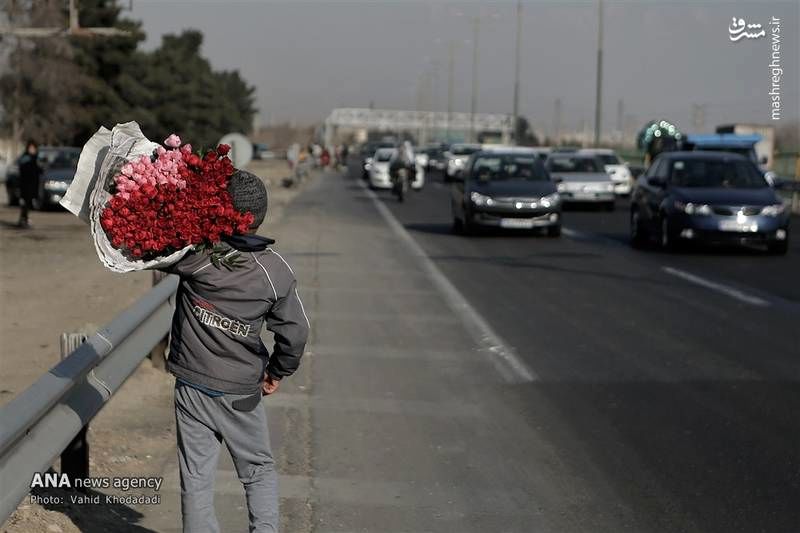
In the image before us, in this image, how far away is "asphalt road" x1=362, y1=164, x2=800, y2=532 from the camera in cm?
666

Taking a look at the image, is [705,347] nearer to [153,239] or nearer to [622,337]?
[622,337]

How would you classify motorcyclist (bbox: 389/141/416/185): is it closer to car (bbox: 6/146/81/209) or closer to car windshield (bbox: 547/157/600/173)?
car windshield (bbox: 547/157/600/173)

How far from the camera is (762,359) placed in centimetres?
1098

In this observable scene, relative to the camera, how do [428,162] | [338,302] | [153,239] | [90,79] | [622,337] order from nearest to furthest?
1. [153,239]
2. [622,337]
3. [338,302]
4. [90,79]
5. [428,162]

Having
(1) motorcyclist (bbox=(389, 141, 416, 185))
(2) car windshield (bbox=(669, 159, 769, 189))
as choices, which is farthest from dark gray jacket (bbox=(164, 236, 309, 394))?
(1) motorcyclist (bbox=(389, 141, 416, 185))

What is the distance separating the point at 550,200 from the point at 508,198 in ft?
2.55

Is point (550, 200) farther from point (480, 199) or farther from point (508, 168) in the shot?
point (508, 168)

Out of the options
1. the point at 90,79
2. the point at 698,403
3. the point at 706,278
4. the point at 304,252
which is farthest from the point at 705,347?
the point at 90,79

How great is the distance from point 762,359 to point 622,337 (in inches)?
60.9

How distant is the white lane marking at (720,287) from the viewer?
15.3m

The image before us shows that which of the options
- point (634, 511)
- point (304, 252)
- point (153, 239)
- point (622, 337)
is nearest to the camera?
point (153, 239)

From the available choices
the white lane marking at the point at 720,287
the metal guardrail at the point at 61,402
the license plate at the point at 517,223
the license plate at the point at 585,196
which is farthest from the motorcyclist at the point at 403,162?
the metal guardrail at the point at 61,402

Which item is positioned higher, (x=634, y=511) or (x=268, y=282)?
(x=268, y=282)

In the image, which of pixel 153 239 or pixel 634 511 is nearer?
pixel 153 239
